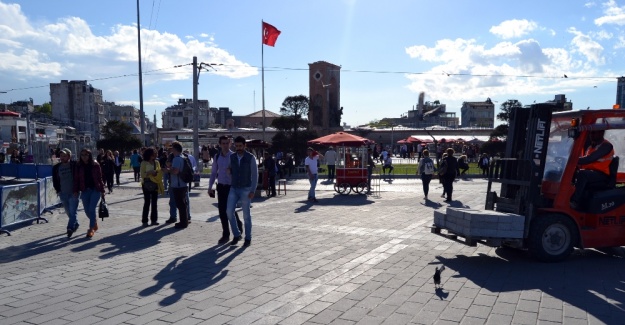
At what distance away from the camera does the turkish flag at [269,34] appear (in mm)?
33094

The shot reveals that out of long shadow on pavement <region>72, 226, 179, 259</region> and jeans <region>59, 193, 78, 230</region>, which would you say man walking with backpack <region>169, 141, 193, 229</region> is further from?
jeans <region>59, 193, 78, 230</region>

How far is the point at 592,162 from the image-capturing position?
6.95 m

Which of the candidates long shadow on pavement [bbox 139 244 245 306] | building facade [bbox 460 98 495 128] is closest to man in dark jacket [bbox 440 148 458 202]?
long shadow on pavement [bbox 139 244 245 306]

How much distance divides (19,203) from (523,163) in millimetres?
9771

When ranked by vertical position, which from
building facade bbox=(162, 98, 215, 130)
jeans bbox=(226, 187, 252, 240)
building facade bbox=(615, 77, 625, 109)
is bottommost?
jeans bbox=(226, 187, 252, 240)

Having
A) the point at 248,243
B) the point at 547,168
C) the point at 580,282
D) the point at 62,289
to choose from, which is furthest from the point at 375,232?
the point at 62,289

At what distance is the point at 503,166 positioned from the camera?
7.62m

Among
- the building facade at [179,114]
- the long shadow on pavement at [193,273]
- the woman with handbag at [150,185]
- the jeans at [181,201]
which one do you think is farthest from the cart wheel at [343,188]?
the building facade at [179,114]

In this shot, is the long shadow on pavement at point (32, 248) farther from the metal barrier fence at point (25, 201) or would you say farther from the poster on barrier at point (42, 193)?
the poster on barrier at point (42, 193)

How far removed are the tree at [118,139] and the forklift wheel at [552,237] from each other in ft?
108

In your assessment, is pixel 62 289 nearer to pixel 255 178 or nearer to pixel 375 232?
pixel 255 178

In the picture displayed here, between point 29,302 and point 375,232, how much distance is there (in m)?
5.96

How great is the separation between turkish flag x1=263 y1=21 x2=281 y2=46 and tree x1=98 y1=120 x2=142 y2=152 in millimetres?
12577

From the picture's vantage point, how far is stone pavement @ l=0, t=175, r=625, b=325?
15.8 ft
